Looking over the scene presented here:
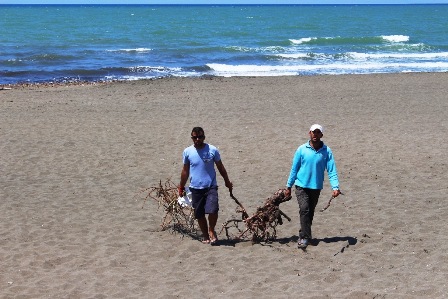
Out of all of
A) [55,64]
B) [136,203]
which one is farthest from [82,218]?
[55,64]

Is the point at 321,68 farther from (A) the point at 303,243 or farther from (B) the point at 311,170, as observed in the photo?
(B) the point at 311,170

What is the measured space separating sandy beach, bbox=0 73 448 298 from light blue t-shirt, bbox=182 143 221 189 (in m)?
0.74

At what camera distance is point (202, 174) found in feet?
24.2

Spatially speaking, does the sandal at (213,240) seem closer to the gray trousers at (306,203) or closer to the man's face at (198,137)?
the gray trousers at (306,203)

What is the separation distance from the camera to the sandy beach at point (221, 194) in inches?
261

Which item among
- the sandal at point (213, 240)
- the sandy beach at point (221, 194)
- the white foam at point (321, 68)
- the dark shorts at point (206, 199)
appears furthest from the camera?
the white foam at point (321, 68)

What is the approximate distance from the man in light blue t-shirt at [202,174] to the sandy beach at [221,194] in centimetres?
46

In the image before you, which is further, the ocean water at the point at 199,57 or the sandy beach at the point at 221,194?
the ocean water at the point at 199,57

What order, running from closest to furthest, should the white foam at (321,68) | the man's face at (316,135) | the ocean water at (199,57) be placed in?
1. the man's face at (316,135)
2. the white foam at (321,68)
3. the ocean water at (199,57)

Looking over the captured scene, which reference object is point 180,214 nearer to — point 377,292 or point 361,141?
point 377,292

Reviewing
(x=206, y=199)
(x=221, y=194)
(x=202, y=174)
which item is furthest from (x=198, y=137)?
(x=221, y=194)

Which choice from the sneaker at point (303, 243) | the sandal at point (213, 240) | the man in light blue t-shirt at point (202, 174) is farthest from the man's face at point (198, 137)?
the sneaker at point (303, 243)

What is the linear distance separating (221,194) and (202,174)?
2.52 meters

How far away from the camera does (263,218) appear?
769cm
